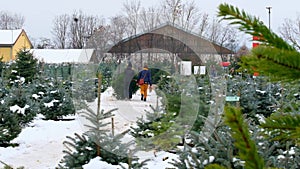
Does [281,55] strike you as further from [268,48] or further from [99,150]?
[99,150]

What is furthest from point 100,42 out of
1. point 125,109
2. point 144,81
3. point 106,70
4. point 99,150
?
point 106,70

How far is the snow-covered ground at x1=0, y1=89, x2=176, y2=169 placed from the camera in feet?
21.1

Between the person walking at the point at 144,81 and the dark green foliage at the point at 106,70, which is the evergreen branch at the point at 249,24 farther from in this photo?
the person walking at the point at 144,81

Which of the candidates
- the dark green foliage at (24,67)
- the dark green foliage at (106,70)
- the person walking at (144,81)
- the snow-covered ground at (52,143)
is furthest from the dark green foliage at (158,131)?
the dark green foliage at (24,67)

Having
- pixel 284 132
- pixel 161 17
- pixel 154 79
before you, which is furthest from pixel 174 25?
pixel 154 79

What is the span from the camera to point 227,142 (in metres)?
3.60

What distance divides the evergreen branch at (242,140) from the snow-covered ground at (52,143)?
3673 mm

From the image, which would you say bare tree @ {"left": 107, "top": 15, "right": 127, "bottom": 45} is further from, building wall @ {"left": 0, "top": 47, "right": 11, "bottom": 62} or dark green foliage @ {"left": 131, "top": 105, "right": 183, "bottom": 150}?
building wall @ {"left": 0, "top": 47, "right": 11, "bottom": 62}

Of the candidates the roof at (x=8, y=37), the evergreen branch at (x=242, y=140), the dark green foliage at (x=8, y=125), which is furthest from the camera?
the roof at (x=8, y=37)

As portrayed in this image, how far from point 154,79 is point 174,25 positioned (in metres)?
8.46

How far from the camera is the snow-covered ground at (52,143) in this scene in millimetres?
6418

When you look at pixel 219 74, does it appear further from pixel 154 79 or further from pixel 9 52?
pixel 9 52

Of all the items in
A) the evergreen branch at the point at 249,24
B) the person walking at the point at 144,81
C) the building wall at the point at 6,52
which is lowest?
the person walking at the point at 144,81

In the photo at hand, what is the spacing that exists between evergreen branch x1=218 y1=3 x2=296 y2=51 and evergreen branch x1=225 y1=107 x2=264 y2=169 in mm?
152
